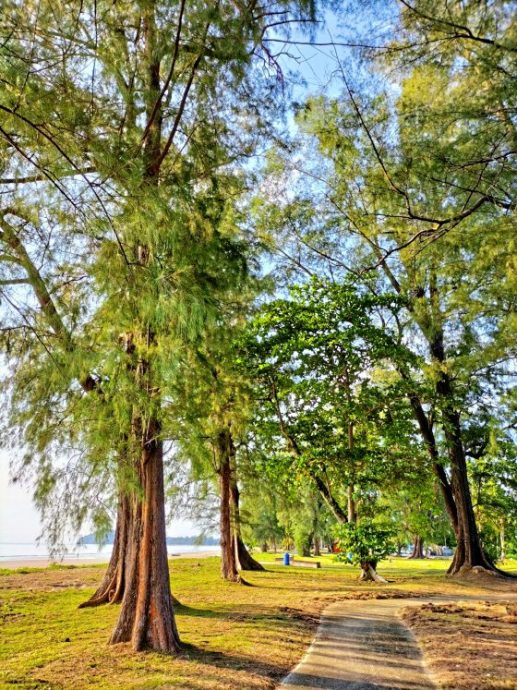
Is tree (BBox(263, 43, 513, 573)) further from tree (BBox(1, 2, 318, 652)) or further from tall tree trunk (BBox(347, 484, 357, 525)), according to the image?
tall tree trunk (BBox(347, 484, 357, 525))

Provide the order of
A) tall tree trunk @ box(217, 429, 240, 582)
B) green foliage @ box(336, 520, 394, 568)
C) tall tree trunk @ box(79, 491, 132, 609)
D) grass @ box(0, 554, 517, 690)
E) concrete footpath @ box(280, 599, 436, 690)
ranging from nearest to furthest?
1. concrete footpath @ box(280, 599, 436, 690)
2. grass @ box(0, 554, 517, 690)
3. tall tree trunk @ box(79, 491, 132, 609)
4. green foliage @ box(336, 520, 394, 568)
5. tall tree trunk @ box(217, 429, 240, 582)

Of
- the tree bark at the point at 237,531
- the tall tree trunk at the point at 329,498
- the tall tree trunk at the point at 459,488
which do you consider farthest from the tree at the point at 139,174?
the tall tree trunk at the point at 459,488

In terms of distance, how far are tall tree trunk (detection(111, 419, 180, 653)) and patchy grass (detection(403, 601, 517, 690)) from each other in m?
2.91

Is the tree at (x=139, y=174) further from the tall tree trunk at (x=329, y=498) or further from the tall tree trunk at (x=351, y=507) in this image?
the tall tree trunk at (x=329, y=498)

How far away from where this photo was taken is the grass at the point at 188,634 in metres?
4.72

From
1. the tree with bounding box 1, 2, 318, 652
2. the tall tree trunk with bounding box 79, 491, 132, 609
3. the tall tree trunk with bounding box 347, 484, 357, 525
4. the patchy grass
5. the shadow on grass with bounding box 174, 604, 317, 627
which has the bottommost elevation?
the shadow on grass with bounding box 174, 604, 317, 627

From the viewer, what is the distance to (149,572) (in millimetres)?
6109

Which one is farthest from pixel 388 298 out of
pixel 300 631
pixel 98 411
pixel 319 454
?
pixel 98 411

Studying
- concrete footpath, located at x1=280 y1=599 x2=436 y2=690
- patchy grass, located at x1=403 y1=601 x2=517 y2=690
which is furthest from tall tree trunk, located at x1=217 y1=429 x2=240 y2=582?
patchy grass, located at x1=403 y1=601 x2=517 y2=690

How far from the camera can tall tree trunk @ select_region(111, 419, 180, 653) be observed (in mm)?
5844

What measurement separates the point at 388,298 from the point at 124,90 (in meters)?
10.8

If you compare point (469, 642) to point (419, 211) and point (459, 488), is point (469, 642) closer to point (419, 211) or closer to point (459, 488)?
point (419, 211)

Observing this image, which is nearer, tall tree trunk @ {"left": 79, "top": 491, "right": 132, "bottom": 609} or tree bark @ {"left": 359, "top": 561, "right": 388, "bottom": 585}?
tall tree trunk @ {"left": 79, "top": 491, "right": 132, "bottom": 609}

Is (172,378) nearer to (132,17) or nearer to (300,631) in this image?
(132,17)
